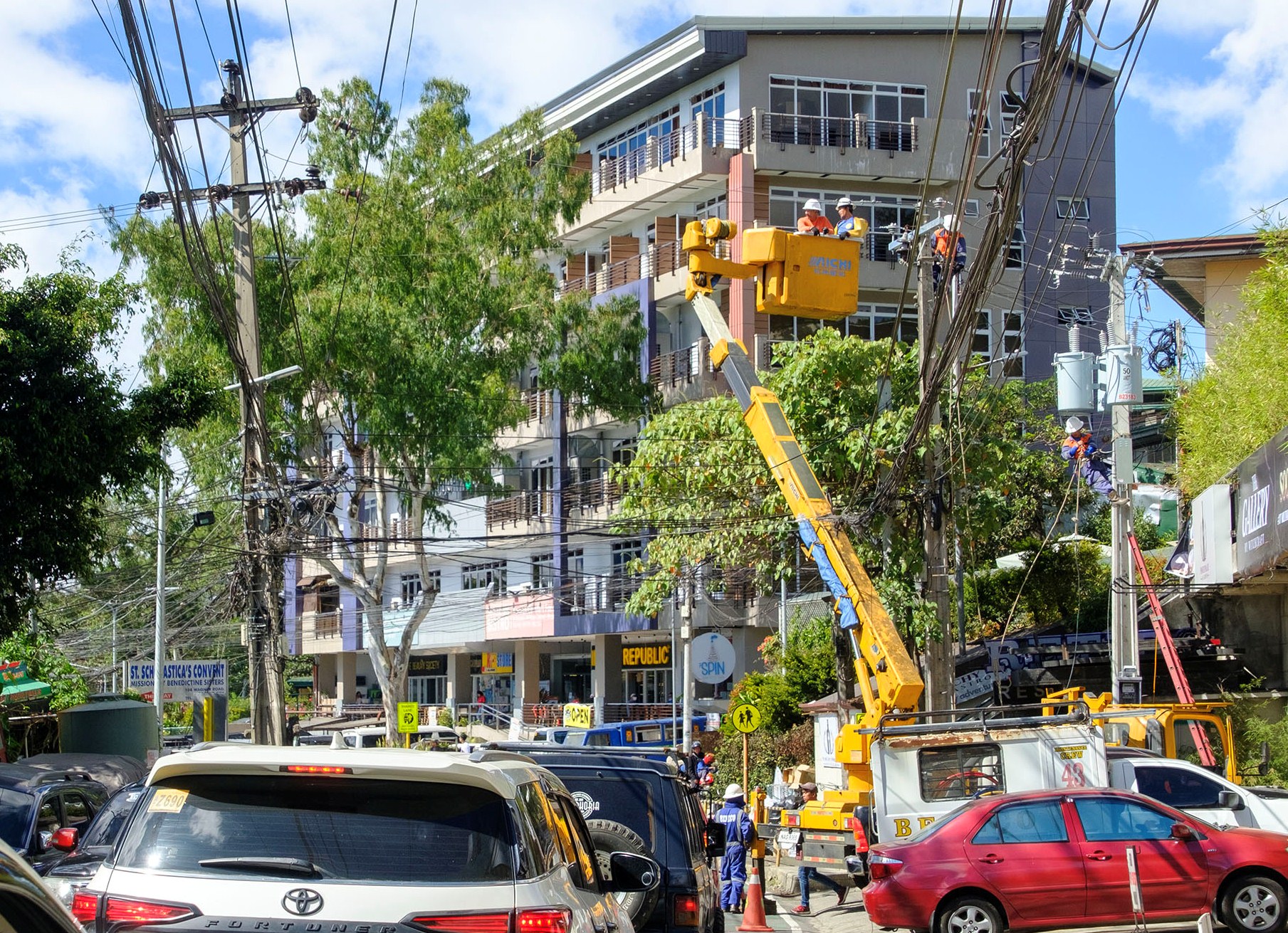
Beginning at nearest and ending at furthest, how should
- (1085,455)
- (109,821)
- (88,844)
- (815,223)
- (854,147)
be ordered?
(88,844) → (109,821) → (815,223) → (1085,455) → (854,147)

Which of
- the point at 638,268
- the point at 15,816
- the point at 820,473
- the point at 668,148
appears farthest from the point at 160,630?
the point at 15,816

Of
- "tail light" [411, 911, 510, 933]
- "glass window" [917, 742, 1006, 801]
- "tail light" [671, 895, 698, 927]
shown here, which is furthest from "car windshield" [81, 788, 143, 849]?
"glass window" [917, 742, 1006, 801]

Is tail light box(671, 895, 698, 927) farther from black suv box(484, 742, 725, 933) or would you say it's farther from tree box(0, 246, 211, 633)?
tree box(0, 246, 211, 633)

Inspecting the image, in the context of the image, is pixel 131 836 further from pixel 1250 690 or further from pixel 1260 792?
pixel 1250 690

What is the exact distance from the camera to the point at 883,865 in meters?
13.6

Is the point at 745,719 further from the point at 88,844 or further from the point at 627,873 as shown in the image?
the point at 627,873

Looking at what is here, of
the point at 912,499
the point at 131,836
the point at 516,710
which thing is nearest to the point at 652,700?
the point at 516,710

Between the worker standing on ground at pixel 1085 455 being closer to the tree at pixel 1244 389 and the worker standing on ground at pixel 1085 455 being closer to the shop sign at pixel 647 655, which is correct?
the tree at pixel 1244 389

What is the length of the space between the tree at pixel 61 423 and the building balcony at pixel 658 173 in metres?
23.3

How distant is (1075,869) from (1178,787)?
3.18 meters

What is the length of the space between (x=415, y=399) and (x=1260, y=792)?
2277 centimetres

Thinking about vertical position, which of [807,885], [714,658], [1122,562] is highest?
[1122,562]

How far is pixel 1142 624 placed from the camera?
105 feet

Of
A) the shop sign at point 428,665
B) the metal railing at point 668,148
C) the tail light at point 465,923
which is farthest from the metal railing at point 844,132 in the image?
the tail light at point 465,923
